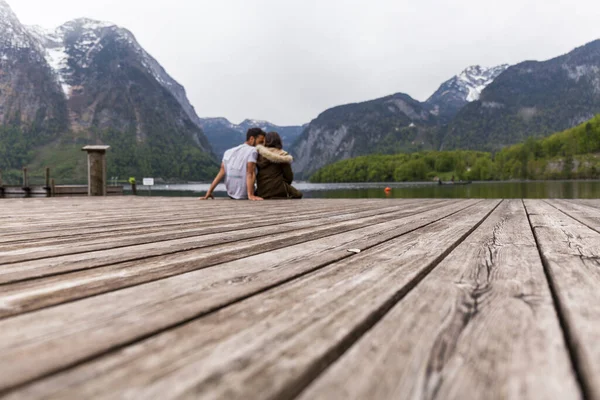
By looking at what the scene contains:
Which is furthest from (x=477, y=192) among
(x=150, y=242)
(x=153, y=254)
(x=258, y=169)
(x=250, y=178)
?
(x=153, y=254)

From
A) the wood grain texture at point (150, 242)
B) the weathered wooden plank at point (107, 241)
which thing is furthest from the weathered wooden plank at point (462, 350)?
the weathered wooden plank at point (107, 241)

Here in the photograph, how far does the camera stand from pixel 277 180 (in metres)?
7.15

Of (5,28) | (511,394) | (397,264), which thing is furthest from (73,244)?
(5,28)

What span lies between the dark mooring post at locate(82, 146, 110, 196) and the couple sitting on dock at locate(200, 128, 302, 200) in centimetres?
531

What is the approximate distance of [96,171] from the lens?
1073 centimetres

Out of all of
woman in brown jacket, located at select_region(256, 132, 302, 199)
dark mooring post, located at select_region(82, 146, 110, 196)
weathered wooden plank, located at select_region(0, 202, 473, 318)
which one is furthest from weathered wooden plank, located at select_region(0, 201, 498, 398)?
dark mooring post, located at select_region(82, 146, 110, 196)

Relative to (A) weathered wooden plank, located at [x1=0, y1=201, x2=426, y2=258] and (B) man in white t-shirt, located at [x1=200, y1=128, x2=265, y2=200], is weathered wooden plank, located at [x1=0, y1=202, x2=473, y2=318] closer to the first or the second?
(A) weathered wooden plank, located at [x1=0, y1=201, x2=426, y2=258]

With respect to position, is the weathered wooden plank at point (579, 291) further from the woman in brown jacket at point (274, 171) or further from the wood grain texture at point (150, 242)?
the woman in brown jacket at point (274, 171)

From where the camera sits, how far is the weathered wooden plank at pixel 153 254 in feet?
4.30

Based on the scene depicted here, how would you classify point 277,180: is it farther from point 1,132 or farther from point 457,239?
point 1,132

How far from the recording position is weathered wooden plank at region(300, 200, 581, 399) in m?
0.59

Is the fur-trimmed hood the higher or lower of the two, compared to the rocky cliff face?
lower

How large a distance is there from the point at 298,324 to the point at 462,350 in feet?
1.11

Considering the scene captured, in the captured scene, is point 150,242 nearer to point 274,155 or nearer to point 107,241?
point 107,241
